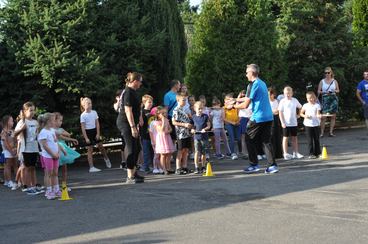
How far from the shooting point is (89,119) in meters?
12.8

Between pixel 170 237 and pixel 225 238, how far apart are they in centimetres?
64

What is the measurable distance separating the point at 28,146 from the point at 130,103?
207cm

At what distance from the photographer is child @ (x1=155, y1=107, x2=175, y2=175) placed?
11516 mm

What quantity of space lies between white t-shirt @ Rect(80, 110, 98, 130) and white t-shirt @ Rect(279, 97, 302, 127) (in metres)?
4.39

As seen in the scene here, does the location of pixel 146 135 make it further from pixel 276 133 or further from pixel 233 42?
pixel 233 42

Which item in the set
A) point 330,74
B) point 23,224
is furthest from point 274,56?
point 23,224

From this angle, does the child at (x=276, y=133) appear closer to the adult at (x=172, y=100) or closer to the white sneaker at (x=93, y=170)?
the adult at (x=172, y=100)

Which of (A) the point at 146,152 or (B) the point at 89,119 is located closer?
(A) the point at 146,152

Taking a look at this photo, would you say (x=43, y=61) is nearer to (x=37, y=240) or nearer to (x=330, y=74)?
(x=37, y=240)

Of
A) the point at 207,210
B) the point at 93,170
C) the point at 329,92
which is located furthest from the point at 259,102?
the point at 329,92

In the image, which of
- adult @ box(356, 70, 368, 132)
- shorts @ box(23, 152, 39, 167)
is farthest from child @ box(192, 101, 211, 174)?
adult @ box(356, 70, 368, 132)

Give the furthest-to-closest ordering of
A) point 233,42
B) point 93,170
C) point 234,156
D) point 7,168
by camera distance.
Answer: point 233,42 < point 234,156 < point 93,170 < point 7,168

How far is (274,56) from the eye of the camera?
18.2 m

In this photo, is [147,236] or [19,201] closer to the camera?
[147,236]
